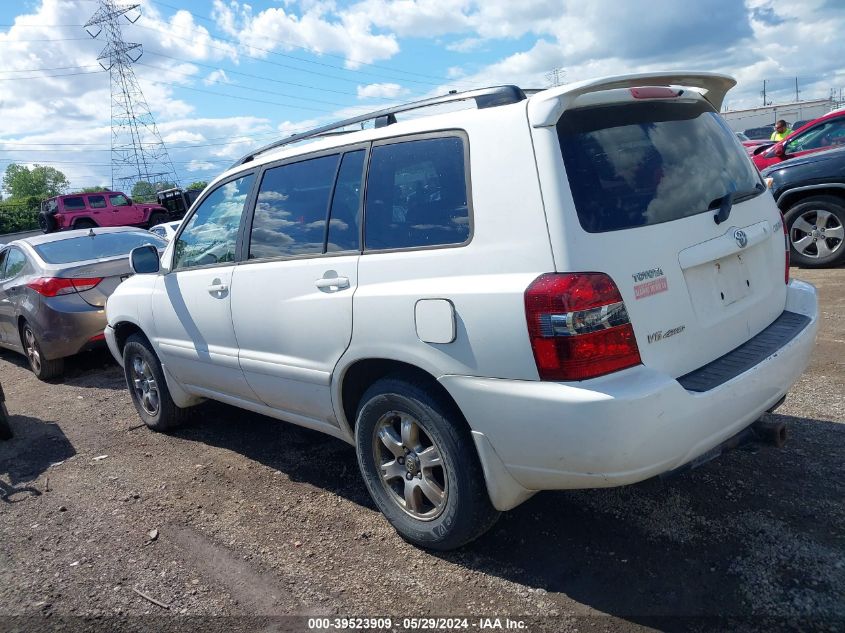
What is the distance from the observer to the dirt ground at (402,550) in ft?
8.45

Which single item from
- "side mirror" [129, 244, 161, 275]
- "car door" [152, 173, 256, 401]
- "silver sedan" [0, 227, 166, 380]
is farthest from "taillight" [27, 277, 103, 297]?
"car door" [152, 173, 256, 401]

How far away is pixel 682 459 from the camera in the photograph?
244 cm

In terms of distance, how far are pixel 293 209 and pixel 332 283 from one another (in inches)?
26.5

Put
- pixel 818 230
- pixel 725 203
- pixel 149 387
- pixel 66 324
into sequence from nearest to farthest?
pixel 725 203 → pixel 149 387 → pixel 66 324 → pixel 818 230

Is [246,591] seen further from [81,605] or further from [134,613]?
[81,605]

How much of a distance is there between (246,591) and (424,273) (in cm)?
159

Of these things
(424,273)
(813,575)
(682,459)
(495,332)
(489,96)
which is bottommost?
(813,575)

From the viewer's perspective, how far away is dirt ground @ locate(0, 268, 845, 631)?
8.45ft

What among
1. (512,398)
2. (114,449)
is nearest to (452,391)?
(512,398)

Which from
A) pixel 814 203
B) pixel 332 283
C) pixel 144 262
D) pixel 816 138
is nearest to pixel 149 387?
pixel 144 262

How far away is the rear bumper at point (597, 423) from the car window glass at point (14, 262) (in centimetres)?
660

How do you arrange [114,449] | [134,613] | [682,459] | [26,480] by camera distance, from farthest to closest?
[114,449] → [26,480] → [134,613] → [682,459]

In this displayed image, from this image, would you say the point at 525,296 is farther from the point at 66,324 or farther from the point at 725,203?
the point at 66,324

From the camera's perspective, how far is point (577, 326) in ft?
7.66
